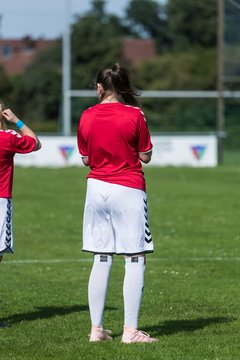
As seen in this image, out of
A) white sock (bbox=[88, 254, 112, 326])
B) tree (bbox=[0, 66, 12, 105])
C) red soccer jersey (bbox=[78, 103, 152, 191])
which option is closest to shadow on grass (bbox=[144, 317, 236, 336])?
white sock (bbox=[88, 254, 112, 326])

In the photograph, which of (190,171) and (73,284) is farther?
(190,171)

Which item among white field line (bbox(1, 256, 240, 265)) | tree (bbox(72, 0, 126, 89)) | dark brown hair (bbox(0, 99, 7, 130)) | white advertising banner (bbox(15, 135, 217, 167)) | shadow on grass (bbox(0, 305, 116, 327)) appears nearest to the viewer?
dark brown hair (bbox(0, 99, 7, 130))

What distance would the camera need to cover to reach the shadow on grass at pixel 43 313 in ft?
28.9

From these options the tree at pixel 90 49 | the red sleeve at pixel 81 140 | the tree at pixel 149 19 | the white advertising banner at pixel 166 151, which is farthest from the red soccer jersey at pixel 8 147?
the tree at pixel 149 19

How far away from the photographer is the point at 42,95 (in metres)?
81.3

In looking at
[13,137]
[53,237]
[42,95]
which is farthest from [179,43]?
[13,137]

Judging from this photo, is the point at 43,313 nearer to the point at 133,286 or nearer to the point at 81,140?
the point at 133,286

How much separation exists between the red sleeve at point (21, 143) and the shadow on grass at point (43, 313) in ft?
4.93

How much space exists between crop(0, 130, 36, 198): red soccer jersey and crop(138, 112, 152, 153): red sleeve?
1025mm

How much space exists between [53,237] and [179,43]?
328 ft

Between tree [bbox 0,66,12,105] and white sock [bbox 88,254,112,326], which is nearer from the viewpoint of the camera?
white sock [bbox 88,254,112,326]

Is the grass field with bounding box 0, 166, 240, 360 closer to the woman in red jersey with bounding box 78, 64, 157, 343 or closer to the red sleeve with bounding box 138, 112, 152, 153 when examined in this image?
the woman in red jersey with bounding box 78, 64, 157, 343

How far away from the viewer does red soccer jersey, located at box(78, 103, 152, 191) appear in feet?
24.6

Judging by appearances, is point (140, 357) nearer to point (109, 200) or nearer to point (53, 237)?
point (109, 200)
